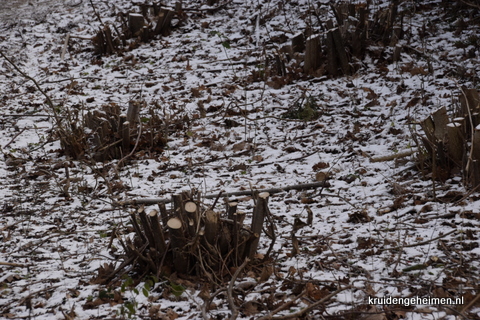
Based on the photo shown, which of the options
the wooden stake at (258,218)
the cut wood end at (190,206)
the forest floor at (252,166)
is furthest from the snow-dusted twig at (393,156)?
the cut wood end at (190,206)

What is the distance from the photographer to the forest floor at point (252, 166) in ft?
10.5

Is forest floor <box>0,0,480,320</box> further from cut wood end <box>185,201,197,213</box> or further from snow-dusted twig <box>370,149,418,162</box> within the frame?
cut wood end <box>185,201,197,213</box>

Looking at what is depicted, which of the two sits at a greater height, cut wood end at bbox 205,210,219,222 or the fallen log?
cut wood end at bbox 205,210,219,222

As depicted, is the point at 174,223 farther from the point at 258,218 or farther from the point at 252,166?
the point at 252,166

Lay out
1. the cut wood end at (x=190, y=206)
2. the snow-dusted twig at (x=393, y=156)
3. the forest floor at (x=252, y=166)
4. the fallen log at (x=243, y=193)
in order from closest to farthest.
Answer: the forest floor at (x=252, y=166) → the cut wood end at (x=190, y=206) → the fallen log at (x=243, y=193) → the snow-dusted twig at (x=393, y=156)

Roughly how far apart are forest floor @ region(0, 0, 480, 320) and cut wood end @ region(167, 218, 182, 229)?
0.43m

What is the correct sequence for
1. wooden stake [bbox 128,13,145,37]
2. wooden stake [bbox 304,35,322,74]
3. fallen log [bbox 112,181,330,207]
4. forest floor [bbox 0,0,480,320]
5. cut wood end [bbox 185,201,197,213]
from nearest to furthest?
forest floor [bbox 0,0,480,320] < cut wood end [bbox 185,201,197,213] < fallen log [bbox 112,181,330,207] < wooden stake [bbox 304,35,322,74] < wooden stake [bbox 128,13,145,37]

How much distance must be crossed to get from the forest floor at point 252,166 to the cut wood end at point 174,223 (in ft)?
1.40

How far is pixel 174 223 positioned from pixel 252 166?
7.61 ft

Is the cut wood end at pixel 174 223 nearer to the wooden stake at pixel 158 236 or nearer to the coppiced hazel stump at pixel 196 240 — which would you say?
the coppiced hazel stump at pixel 196 240

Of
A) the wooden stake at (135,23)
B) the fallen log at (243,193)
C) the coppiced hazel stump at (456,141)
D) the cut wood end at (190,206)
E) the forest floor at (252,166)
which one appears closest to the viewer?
the forest floor at (252,166)

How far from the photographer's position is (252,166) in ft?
18.1

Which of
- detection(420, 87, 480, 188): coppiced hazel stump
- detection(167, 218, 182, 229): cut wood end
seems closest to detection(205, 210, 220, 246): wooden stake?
detection(167, 218, 182, 229): cut wood end

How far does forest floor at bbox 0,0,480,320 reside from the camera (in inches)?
126
